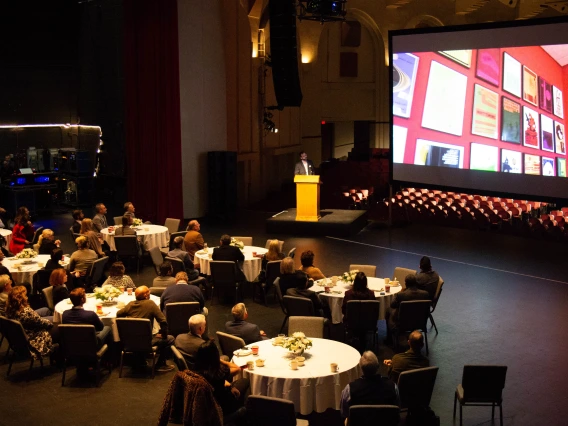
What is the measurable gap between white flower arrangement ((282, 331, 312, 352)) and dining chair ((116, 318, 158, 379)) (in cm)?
169

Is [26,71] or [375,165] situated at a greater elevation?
[26,71]

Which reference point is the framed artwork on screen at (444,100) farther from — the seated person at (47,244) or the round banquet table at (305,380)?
the round banquet table at (305,380)

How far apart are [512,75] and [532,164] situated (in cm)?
163

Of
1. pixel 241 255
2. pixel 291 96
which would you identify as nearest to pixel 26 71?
pixel 291 96

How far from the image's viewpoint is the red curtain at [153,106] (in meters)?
17.1

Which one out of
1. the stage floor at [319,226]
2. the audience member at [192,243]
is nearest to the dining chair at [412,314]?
the audience member at [192,243]

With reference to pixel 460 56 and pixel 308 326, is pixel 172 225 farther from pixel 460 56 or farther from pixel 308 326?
pixel 308 326

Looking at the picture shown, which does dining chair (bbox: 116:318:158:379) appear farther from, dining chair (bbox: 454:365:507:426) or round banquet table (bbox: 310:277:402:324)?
dining chair (bbox: 454:365:507:426)

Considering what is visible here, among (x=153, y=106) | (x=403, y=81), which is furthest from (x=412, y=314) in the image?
(x=153, y=106)

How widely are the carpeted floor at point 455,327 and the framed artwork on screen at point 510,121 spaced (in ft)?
7.12

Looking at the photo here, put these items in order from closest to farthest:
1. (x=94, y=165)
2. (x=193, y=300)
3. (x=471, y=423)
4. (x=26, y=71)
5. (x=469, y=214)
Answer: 1. (x=471, y=423)
2. (x=193, y=300)
3. (x=469, y=214)
4. (x=26, y=71)
5. (x=94, y=165)

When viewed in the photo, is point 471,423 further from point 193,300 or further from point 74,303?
point 74,303

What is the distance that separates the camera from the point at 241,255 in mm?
10992

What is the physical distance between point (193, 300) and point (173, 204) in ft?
29.6
